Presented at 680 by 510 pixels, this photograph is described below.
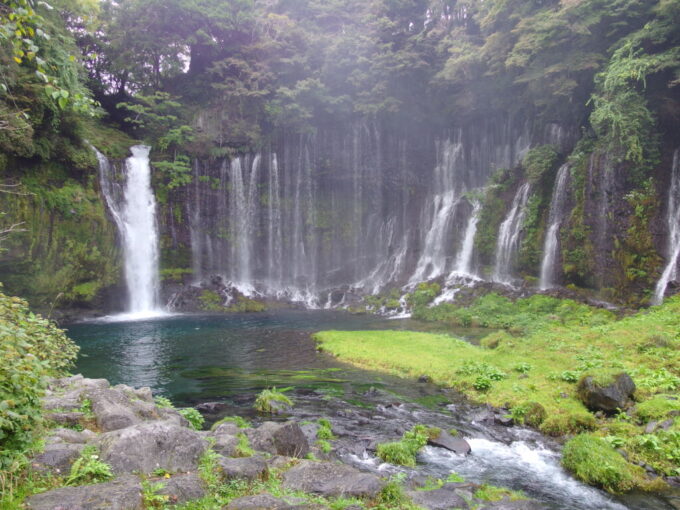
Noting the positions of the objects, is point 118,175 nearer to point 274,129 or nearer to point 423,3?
point 274,129

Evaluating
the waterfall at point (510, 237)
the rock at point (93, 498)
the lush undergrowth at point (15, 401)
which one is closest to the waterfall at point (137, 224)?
the waterfall at point (510, 237)

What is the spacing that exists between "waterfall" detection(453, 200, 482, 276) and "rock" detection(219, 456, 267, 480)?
26.8 meters

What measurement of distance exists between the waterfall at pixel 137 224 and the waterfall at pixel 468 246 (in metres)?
22.0

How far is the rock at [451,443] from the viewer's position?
7965 mm

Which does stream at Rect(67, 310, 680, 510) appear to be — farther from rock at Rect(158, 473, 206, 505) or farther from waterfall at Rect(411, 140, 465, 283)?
waterfall at Rect(411, 140, 465, 283)

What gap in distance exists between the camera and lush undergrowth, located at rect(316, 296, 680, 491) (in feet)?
24.5

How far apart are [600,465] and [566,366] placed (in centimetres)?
577

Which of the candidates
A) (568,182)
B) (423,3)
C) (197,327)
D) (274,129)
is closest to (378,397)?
(197,327)

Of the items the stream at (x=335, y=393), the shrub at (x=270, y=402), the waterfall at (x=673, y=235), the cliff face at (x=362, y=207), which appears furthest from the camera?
the cliff face at (x=362, y=207)

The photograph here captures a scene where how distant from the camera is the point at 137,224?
3152cm

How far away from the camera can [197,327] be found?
78.3 feet

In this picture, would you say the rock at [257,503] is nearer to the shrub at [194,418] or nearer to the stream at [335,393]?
the stream at [335,393]

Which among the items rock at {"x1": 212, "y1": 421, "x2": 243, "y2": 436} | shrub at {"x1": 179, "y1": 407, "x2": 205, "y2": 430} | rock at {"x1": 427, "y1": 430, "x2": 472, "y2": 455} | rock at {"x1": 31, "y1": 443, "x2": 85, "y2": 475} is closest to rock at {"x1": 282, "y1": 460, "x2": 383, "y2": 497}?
rock at {"x1": 212, "y1": 421, "x2": 243, "y2": 436}

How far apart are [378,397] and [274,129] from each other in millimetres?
30600
